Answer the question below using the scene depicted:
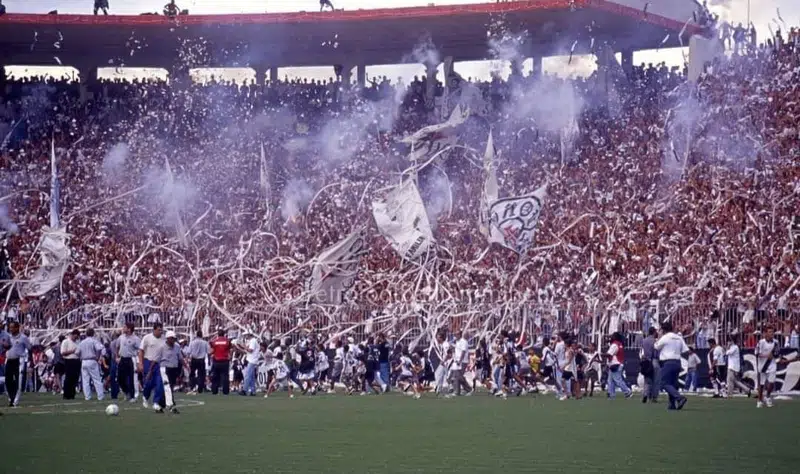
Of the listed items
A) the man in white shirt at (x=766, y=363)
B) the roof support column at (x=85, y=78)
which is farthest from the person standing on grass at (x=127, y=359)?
the roof support column at (x=85, y=78)

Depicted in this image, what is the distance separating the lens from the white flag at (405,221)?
38.1 metres

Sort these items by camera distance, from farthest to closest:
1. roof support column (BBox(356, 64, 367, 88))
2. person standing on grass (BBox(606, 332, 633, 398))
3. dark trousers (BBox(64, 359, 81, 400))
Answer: roof support column (BBox(356, 64, 367, 88)), dark trousers (BBox(64, 359, 81, 400)), person standing on grass (BBox(606, 332, 633, 398))

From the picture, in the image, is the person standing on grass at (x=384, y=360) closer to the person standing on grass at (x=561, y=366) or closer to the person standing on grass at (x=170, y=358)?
the person standing on grass at (x=561, y=366)

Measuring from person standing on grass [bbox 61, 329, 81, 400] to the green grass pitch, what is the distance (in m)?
1.81

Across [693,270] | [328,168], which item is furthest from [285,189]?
[693,270]

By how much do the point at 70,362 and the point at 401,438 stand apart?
12729mm

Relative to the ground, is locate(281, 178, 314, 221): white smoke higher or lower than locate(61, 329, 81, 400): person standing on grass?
higher

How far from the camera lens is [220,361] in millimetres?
31656

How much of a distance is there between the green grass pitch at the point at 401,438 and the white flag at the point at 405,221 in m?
11.1

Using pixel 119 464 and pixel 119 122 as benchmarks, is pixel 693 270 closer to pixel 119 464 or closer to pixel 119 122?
pixel 119 464

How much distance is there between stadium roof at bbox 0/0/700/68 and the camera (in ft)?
170

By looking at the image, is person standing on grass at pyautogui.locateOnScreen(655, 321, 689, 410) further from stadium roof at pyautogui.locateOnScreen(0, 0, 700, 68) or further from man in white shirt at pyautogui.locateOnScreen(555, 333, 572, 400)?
stadium roof at pyautogui.locateOnScreen(0, 0, 700, 68)

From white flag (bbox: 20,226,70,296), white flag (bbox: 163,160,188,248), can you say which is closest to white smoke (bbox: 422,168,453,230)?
white flag (bbox: 163,160,188,248)

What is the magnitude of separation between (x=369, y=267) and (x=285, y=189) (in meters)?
7.82
